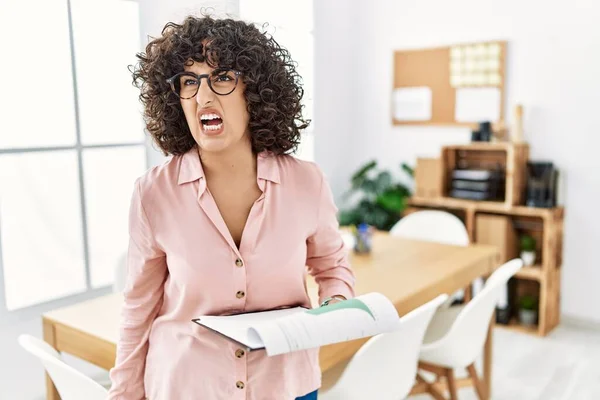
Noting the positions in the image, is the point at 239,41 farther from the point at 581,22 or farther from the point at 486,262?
the point at 581,22

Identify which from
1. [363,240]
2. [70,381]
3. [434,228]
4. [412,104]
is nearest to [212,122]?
[70,381]

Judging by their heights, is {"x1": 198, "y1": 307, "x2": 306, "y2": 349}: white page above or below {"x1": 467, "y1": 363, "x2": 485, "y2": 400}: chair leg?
above

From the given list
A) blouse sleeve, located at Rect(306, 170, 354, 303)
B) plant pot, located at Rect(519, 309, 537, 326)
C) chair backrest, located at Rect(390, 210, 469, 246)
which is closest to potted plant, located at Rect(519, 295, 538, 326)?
plant pot, located at Rect(519, 309, 537, 326)

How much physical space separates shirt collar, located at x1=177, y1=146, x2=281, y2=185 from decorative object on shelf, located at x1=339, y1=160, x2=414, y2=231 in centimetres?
292

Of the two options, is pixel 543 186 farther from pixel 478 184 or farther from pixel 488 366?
pixel 488 366

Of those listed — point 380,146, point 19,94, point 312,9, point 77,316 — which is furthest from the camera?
point 380,146

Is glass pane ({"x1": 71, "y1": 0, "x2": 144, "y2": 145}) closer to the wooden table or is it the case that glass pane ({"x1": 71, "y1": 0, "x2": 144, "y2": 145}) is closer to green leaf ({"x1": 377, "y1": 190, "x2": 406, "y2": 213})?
the wooden table

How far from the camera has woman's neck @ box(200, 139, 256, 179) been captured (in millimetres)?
1138

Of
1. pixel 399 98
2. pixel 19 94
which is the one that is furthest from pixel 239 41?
pixel 399 98

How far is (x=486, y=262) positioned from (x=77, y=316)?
1.77 metres

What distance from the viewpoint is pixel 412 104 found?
428 cm

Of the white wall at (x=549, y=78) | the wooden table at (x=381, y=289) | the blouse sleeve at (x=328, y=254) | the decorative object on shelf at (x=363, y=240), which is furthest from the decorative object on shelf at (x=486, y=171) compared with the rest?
the blouse sleeve at (x=328, y=254)

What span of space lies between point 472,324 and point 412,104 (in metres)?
2.50

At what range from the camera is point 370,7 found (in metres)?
4.41
